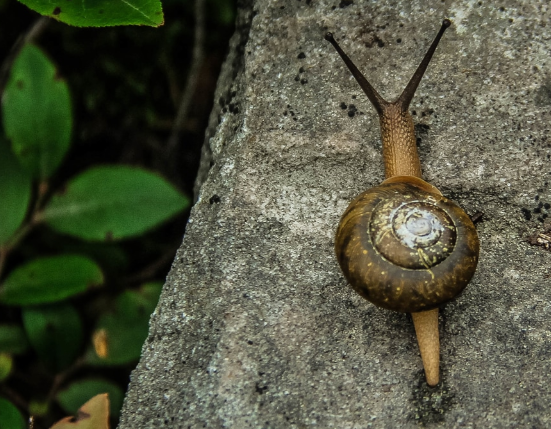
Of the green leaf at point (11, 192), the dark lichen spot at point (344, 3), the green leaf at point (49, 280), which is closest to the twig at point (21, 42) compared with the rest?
the green leaf at point (11, 192)

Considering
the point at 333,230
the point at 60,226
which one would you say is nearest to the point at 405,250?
the point at 333,230

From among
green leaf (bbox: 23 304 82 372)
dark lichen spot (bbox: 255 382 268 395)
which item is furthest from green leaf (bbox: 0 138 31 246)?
dark lichen spot (bbox: 255 382 268 395)

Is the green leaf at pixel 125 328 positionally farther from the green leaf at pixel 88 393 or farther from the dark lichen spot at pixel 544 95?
the dark lichen spot at pixel 544 95

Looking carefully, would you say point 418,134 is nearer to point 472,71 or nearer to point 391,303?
point 472,71

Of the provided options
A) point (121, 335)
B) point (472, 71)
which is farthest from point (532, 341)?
point (121, 335)

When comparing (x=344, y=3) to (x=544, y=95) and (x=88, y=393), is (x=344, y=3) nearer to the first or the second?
(x=544, y=95)

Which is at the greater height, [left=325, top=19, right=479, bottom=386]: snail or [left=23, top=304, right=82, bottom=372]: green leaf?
[left=325, top=19, right=479, bottom=386]: snail

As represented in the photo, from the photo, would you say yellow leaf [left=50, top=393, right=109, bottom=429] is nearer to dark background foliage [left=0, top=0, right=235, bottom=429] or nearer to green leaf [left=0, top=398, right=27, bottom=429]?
green leaf [left=0, top=398, right=27, bottom=429]
